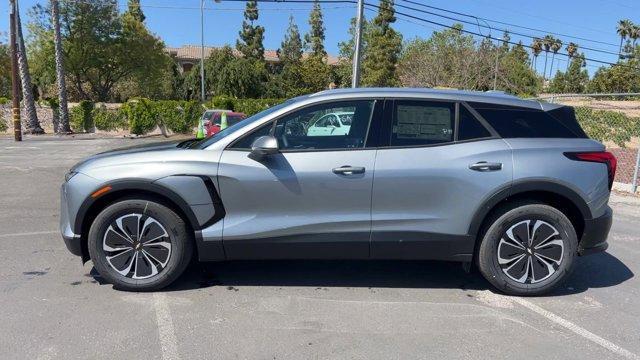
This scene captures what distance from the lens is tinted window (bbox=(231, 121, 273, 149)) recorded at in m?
4.14

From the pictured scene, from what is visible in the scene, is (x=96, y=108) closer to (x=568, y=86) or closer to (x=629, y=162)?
(x=629, y=162)

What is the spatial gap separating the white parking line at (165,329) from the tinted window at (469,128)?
8.91 feet

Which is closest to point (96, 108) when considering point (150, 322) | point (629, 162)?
point (629, 162)

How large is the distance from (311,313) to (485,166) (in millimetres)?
1834

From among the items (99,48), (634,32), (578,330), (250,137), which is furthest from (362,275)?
(634,32)

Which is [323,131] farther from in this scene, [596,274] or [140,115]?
[140,115]

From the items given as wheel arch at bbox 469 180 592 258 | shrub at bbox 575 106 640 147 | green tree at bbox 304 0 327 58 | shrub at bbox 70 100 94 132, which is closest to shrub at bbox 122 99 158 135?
shrub at bbox 70 100 94 132

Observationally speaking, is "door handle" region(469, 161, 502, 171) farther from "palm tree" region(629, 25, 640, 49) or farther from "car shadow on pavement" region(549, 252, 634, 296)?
"palm tree" region(629, 25, 640, 49)

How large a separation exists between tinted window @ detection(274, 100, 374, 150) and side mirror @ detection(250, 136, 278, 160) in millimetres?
191

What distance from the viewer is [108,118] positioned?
27.7m

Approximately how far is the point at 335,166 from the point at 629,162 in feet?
41.7

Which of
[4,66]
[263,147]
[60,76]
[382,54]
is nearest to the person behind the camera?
[263,147]

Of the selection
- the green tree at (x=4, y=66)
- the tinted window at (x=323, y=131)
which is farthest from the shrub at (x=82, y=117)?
the tinted window at (x=323, y=131)

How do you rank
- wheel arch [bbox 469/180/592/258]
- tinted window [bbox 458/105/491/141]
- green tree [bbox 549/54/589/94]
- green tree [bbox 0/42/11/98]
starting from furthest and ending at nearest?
green tree [bbox 549/54/589/94], green tree [bbox 0/42/11/98], tinted window [bbox 458/105/491/141], wheel arch [bbox 469/180/592/258]
